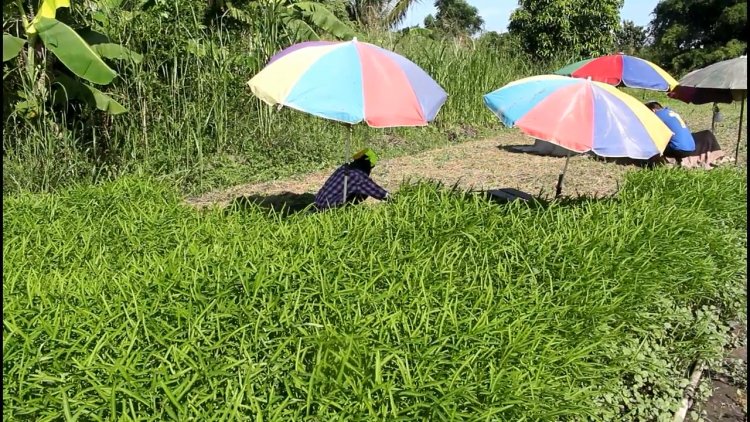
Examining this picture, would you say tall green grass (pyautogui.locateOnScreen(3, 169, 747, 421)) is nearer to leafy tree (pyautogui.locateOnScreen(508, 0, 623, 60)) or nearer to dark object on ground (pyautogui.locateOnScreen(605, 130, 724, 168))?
dark object on ground (pyautogui.locateOnScreen(605, 130, 724, 168))

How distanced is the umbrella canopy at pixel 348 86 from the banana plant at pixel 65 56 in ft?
6.87

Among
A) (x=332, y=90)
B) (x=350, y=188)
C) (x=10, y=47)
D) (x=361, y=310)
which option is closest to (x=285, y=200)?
(x=350, y=188)

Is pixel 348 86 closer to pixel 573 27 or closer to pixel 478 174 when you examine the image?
pixel 478 174

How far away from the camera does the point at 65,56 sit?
18.5 feet

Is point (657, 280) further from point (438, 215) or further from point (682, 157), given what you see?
point (682, 157)

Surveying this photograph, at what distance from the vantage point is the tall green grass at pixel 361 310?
2266 millimetres

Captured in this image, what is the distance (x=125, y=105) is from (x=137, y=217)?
295 centimetres

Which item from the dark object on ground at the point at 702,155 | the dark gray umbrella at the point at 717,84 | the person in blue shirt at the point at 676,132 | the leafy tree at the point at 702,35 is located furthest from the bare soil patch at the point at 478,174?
the leafy tree at the point at 702,35

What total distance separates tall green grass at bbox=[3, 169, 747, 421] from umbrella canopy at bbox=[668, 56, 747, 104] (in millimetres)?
3969

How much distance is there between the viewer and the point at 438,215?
4457mm

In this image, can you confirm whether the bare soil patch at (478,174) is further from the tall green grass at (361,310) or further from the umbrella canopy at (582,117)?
the tall green grass at (361,310)

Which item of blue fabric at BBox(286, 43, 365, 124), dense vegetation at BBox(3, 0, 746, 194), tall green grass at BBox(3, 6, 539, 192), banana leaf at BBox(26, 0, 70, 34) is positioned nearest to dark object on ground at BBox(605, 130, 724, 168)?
dense vegetation at BBox(3, 0, 746, 194)

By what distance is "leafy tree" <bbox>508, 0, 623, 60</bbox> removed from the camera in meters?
19.3

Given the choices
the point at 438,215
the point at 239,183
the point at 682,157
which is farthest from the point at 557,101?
the point at 682,157
